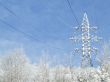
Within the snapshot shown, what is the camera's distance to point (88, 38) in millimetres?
Answer: 44562

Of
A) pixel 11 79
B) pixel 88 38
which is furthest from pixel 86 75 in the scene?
pixel 11 79

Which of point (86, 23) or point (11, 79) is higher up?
point (86, 23)

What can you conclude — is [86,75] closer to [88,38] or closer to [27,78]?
[88,38]

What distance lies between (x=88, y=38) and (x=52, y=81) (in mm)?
26963

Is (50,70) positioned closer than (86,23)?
No

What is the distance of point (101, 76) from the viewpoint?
136 ft

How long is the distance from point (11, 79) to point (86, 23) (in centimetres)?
3182

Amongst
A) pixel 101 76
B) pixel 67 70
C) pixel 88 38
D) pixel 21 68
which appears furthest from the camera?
pixel 21 68

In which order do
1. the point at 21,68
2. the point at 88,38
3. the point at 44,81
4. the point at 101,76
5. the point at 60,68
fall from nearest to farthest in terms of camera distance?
the point at 101,76 < the point at 88,38 < the point at 60,68 < the point at 44,81 < the point at 21,68

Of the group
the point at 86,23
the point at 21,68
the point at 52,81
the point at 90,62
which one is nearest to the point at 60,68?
the point at 52,81

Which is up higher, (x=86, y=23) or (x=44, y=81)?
(x=86, y=23)

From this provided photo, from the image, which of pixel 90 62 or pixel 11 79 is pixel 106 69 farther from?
pixel 11 79

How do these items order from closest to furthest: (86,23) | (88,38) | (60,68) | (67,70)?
(88,38) < (86,23) < (67,70) < (60,68)

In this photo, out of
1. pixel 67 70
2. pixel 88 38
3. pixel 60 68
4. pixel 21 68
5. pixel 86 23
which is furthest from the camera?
pixel 21 68
